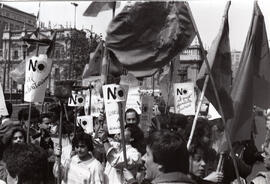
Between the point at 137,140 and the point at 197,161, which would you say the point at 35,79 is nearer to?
the point at 137,140

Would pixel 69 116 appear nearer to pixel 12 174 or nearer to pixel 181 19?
pixel 181 19

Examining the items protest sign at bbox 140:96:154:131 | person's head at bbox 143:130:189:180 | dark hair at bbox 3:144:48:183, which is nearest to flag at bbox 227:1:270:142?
person's head at bbox 143:130:189:180

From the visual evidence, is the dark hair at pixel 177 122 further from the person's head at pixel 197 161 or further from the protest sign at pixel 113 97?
the person's head at pixel 197 161

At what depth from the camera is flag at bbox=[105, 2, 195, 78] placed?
5.35 meters

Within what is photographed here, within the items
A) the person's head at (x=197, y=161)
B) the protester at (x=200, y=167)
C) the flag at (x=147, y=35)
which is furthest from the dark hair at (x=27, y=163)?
the flag at (x=147, y=35)

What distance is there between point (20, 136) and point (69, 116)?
12.9 feet

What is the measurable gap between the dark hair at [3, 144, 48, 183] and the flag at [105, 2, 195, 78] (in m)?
2.13

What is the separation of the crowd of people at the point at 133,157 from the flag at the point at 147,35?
87cm

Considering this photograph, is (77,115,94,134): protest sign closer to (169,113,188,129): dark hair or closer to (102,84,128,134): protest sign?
(169,113,188,129): dark hair

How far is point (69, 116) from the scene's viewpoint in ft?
31.8

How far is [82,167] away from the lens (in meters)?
5.54

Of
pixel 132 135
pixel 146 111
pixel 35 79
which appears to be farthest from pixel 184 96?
pixel 35 79

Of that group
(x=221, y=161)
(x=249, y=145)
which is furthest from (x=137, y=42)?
(x=249, y=145)

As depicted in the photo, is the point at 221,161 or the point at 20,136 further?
the point at 20,136
